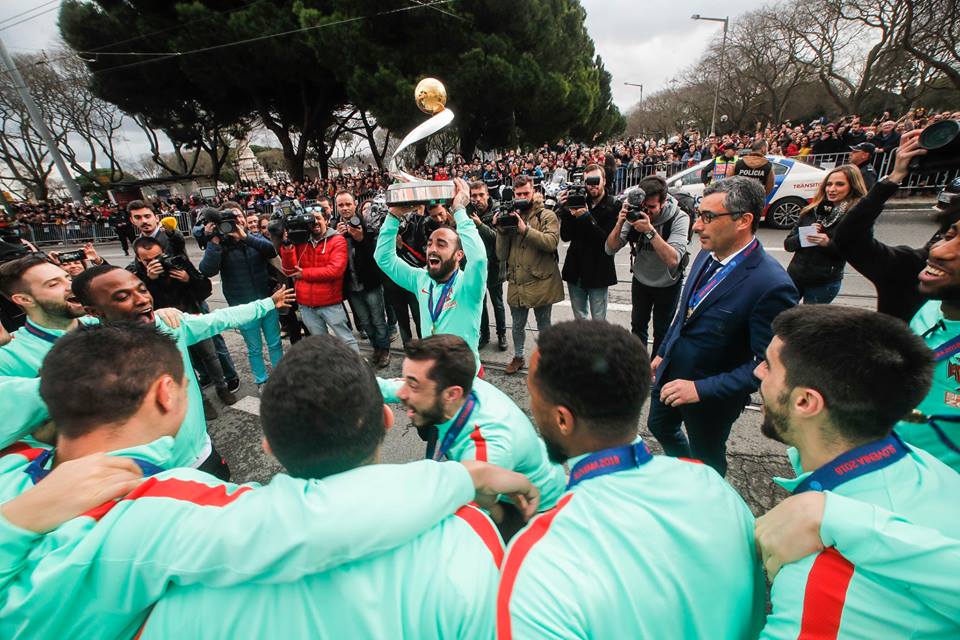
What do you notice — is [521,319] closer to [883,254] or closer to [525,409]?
[525,409]

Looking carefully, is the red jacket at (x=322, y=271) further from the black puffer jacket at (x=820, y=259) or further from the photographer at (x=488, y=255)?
the black puffer jacket at (x=820, y=259)

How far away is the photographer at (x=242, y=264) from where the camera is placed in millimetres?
4016

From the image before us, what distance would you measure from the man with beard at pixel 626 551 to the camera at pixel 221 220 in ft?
12.8

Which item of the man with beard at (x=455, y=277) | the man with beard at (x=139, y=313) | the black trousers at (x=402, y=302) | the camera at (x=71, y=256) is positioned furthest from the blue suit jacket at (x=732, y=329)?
the camera at (x=71, y=256)

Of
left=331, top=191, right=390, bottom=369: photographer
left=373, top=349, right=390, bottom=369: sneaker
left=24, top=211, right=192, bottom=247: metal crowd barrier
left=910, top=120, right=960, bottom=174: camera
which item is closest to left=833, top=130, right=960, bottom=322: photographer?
left=910, top=120, right=960, bottom=174: camera

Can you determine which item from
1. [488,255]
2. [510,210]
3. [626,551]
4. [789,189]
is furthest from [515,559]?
[789,189]

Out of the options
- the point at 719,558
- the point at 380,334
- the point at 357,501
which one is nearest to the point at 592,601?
the point at 719,558

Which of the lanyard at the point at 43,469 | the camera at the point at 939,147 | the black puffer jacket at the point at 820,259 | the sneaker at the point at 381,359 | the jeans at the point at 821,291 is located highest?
the camera at the point at 939,147

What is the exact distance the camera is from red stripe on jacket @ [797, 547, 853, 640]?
2.68 ft

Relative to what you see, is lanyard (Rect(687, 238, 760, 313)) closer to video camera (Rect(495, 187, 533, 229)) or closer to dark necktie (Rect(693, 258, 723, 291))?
dark necktie (Rect(693, 258, 723, 291))

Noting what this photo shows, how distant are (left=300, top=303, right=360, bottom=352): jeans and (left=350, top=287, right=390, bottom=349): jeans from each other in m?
0.32

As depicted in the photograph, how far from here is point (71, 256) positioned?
12.1 feet

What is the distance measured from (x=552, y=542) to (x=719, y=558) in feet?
1.24

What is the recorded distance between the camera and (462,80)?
1900 centimetres
